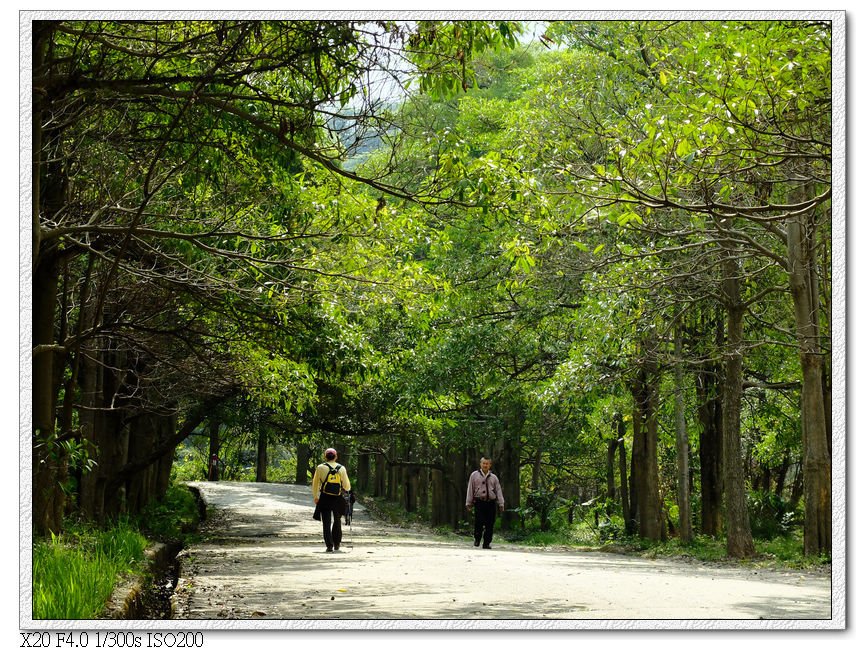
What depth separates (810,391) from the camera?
489 inches

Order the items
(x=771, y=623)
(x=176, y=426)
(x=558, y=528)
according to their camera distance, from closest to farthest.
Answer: (x=771, y=623)
(x=176, y=426)
(x=558, y=528)

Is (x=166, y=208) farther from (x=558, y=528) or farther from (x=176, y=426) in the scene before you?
(x=558, y=528)

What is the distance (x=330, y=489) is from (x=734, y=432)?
254 inches

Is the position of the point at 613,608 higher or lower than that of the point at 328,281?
lower

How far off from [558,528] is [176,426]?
38.8 ft

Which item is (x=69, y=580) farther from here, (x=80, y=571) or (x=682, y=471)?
(x=682, y=471)

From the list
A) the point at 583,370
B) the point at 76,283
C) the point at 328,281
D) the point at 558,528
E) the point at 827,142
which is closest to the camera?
the point at 827,142

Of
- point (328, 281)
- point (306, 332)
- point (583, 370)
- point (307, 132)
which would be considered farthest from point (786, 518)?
point (307, 132)

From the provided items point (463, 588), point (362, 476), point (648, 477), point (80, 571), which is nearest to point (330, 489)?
point (463, 588)

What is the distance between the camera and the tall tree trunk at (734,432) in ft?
48.1

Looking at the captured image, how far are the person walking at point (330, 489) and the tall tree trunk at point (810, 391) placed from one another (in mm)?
6242

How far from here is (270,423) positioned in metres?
20.2

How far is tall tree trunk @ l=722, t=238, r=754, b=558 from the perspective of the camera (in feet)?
48.1

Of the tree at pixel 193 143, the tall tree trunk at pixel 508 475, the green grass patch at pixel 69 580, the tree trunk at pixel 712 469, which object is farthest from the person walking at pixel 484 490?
the tall tree trunk at pixel 508 475
